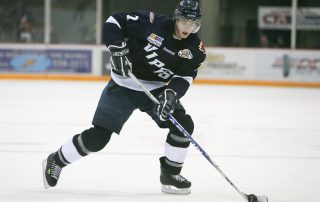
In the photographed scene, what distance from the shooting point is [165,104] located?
9.63ft

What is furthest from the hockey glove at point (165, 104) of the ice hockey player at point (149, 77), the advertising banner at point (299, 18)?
the advertising banner at point (299, 18)

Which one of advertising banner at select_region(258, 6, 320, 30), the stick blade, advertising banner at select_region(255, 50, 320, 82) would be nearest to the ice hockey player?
the stick blade

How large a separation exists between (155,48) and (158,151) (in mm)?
Answer: 1392

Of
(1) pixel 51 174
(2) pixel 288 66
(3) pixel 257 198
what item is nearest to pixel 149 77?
(1) pixel 51 174

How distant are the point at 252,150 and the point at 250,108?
103 inches

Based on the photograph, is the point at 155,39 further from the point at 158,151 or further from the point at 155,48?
the point at 158,151

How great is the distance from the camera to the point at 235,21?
11500mm

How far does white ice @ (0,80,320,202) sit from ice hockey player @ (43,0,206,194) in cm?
20

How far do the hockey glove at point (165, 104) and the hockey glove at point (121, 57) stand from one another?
215mm

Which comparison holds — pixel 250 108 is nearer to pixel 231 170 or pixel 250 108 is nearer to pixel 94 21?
pixel 231 170

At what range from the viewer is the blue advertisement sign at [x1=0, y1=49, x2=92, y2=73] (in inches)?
412

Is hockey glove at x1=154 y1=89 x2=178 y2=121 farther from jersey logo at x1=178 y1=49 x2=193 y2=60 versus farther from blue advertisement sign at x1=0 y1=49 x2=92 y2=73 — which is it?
blue advertisement sign at x1=0 y1=49 x2=92 y2=73

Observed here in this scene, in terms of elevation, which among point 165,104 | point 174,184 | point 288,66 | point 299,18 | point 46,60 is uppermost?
point 165,104

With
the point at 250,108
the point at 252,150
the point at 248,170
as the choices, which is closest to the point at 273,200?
the point at 248,170
